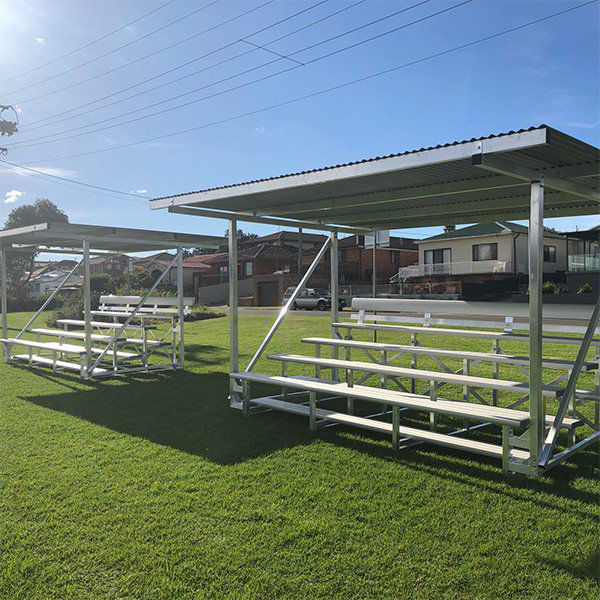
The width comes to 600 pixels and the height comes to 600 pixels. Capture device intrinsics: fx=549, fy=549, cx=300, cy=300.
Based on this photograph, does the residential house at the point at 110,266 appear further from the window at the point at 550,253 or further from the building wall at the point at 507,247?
the window at the point at 550,253

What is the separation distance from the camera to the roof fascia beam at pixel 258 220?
661 centimetres

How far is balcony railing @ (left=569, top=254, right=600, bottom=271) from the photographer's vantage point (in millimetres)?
28172

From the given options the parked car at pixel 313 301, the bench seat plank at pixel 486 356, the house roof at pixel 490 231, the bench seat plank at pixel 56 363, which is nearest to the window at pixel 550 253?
the house roof at pixel 490 231

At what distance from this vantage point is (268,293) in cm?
3959

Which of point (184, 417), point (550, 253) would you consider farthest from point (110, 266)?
point (184, 417)

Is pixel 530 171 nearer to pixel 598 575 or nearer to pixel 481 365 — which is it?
pixel 598 575

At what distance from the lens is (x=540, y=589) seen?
2918mm

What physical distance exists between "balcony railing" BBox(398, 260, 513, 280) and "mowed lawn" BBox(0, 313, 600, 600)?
30.6 metres

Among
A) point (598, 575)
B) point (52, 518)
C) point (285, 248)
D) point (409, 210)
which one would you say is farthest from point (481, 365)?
point (285, 248)

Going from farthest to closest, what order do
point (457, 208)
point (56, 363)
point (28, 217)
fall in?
point (28, 217) < point (56, 363) < point (457, 208)

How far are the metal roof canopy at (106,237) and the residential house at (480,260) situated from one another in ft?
81.4

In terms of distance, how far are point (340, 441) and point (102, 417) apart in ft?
10.2

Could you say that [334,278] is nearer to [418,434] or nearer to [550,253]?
[418,434]

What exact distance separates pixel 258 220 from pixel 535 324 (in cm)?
406
